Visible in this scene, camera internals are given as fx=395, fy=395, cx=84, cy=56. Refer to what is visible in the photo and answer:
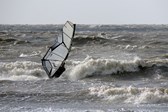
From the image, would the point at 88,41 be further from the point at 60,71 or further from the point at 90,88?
the point at 90,88

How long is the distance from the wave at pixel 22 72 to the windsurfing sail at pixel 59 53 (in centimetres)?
103

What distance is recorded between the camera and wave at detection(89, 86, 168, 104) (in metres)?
10.9

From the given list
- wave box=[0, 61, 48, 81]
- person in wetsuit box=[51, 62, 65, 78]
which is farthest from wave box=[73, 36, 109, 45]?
person in wetsuit box=[51, 62, 65, 78]

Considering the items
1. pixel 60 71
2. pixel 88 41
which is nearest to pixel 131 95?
pixel 60 71

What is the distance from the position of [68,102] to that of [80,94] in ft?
3.35

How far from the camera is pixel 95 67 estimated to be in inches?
693

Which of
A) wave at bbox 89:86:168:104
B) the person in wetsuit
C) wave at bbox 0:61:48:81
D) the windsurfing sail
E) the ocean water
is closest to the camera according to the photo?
the ocean water

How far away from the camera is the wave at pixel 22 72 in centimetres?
1603

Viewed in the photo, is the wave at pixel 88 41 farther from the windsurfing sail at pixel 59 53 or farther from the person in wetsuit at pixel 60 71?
the person in wetsuit at pixel 60 71

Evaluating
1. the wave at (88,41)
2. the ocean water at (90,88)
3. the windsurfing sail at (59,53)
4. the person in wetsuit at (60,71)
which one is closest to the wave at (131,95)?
the ocean water at (90,88)

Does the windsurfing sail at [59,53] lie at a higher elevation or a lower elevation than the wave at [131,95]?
lower

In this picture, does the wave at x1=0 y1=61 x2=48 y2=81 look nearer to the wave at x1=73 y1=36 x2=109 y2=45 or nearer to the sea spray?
the sea spray

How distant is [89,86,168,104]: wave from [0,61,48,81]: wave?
447cm

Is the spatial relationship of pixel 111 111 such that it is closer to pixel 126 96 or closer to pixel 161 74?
pixel 126 96
